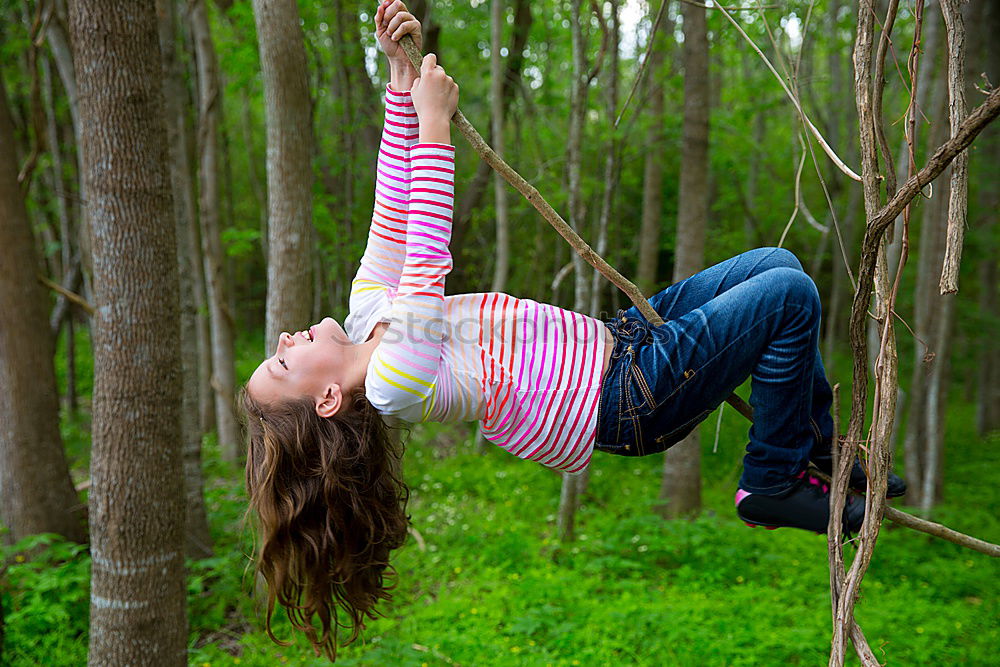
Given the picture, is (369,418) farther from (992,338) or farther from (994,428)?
→ (994,428)

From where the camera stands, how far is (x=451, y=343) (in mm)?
1718

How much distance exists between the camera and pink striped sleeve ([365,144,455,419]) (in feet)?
5.14

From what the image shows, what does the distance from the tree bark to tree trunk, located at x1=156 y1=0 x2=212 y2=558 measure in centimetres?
82

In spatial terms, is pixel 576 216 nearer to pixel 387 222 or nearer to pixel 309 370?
pixel 387 222

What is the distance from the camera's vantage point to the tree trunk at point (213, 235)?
18.6 feet

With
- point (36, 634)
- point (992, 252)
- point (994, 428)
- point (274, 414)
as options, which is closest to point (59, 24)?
point (36, 634)

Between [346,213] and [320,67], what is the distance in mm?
1321

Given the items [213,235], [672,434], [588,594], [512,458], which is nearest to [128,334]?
[672,434]

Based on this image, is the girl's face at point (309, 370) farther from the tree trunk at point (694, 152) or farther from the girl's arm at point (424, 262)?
the tree trunk at point (694, 152)

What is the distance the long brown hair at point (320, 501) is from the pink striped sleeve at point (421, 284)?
0.22 metres

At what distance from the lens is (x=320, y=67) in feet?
20.8

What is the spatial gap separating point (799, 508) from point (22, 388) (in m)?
3.91

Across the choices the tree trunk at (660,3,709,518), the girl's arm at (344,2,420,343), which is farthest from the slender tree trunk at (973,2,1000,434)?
the girl's arm at (344,2,420,343)

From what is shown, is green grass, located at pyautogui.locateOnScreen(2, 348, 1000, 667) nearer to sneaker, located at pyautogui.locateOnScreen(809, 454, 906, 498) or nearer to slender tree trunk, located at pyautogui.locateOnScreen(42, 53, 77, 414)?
sneaker, located at pyautogui.locateOnScreen(809, 454, 906, 498)
